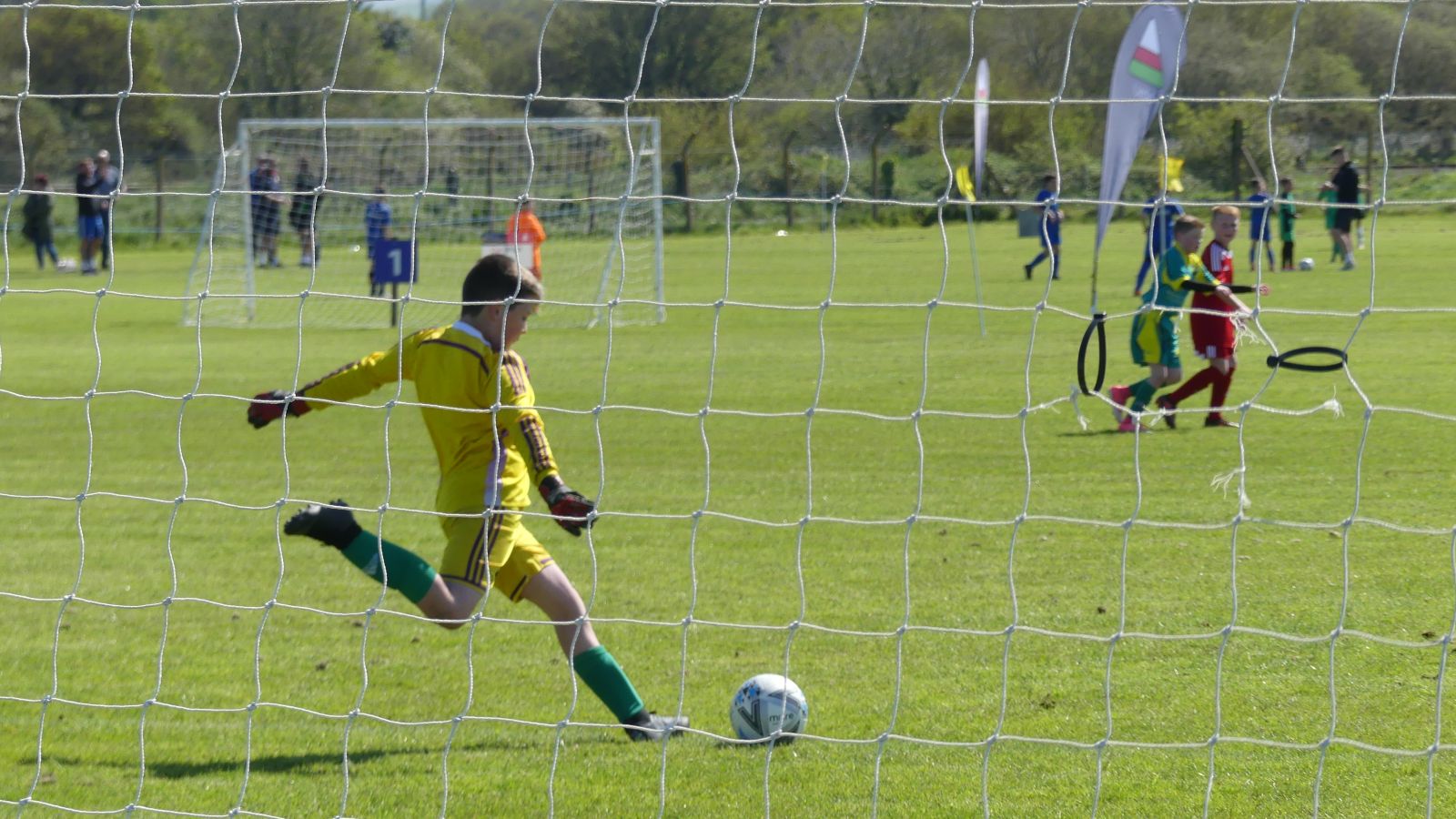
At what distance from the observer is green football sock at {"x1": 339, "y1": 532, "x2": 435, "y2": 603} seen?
502cm

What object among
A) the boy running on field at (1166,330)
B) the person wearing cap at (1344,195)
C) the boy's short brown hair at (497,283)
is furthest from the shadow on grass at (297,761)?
the person wearing cap at (1344,195)

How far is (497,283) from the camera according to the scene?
16.3ft

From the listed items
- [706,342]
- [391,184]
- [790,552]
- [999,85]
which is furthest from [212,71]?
[790,552]

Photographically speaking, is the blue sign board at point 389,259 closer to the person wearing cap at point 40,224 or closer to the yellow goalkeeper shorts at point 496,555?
the yellow goalkeeper shorts at point 496,555

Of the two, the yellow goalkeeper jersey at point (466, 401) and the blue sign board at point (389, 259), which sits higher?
the yellow goalkeeper jersey at point (466, 401)

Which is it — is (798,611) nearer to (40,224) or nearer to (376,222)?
(376,222)

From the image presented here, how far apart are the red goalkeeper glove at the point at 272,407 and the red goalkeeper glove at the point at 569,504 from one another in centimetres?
81

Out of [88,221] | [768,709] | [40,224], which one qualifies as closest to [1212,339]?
[768,709]

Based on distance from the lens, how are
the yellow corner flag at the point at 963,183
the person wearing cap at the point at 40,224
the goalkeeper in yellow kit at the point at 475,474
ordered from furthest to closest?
the person wearing cap at the point at 40,224, the yellow corner flag at the point at 963,183, the goalkeeper in yellow kit at the point at 475,474

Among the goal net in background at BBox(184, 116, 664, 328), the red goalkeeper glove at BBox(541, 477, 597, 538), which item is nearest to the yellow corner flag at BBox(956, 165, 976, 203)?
the goal net in background at BBox(184, 116, 664, 328)

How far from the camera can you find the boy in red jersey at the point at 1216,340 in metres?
11.3

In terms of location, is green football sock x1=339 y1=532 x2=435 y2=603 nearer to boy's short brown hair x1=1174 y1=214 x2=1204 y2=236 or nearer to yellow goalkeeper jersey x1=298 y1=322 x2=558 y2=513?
yellow goalkeeper jersey x1=298 y1=322 x2=558 y2=513

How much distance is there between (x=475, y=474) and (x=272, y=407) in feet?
2.15

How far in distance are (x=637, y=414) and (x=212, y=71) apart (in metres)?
48.1
